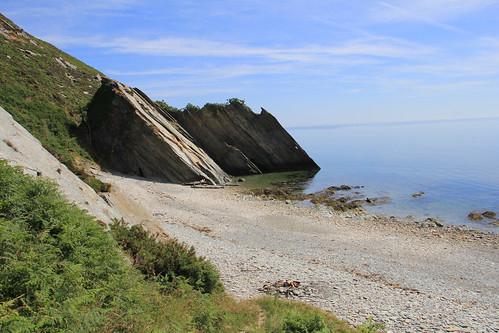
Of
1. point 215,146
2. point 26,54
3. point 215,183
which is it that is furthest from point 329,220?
point 26,54

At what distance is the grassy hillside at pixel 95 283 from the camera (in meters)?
6.97

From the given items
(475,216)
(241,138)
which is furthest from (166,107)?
(475,216)

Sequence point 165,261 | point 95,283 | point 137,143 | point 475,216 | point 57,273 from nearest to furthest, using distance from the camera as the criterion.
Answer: point 57,273 → point 95,283 → point 165,261 → point 475,216 → point 137,143

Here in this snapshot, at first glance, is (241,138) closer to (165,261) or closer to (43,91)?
(43,91)

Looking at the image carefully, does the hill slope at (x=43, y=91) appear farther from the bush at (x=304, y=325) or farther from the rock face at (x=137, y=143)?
the bush at (x=304, y=325)

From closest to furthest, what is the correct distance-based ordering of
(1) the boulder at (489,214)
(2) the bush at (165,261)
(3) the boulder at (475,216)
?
(2) the bush at (165,261), (3) the boulder at (475,216), (1) the boulder at (489,214)

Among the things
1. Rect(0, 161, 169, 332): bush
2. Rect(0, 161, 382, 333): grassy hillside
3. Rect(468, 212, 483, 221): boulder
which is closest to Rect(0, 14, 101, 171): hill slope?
Rect(0, 161, 382, 333): grassy hillside

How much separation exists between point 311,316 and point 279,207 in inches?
1093

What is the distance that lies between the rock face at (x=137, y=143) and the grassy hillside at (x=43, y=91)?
2.61 m

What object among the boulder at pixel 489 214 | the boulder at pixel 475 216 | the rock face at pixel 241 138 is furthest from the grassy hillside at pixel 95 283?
the rock face at pixel 241 138

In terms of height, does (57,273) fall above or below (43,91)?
below

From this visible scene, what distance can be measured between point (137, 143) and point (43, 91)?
13.0m

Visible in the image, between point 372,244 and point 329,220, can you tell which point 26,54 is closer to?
point 329,220

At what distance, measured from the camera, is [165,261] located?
535 inches
